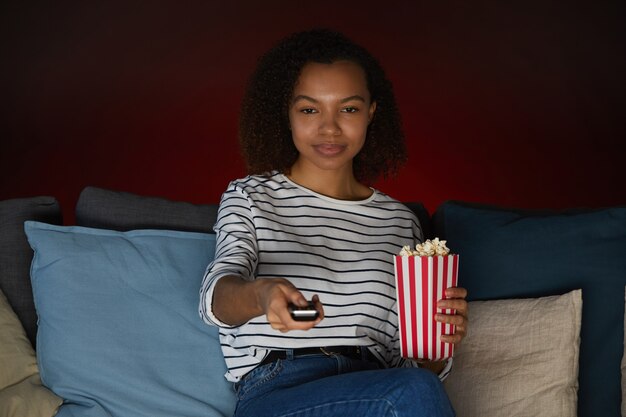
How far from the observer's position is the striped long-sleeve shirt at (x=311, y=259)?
1.86m

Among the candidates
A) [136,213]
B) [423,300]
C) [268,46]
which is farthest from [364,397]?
[268,46]

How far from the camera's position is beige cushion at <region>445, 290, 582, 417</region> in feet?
7.00

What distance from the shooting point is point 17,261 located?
2.21 m

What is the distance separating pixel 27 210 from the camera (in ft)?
7.41

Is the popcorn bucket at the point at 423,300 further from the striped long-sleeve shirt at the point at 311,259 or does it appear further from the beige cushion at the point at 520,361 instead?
the beige cushion at the point at 520,361

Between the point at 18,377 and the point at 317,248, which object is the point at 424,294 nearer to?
the point at 317,248

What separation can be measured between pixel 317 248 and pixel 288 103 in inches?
16.5

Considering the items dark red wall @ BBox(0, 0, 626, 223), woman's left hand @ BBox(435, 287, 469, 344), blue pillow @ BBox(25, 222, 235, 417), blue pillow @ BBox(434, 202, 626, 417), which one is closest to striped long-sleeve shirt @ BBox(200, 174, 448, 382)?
blue pillow @ BBox(25, 222, 235, 417)

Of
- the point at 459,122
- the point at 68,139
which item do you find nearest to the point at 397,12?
the point at 459,122

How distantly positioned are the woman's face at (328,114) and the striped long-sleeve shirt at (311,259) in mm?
100

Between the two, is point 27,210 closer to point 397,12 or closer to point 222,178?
point 222,178

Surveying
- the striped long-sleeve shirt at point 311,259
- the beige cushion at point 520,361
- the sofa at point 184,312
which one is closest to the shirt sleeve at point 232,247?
the striped long-sleeve shirt at point 311,259

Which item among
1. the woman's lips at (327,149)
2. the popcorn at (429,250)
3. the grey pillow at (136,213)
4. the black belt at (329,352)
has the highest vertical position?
the woman's lips at (327,149)

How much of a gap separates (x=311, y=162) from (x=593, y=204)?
2019 millimetres
